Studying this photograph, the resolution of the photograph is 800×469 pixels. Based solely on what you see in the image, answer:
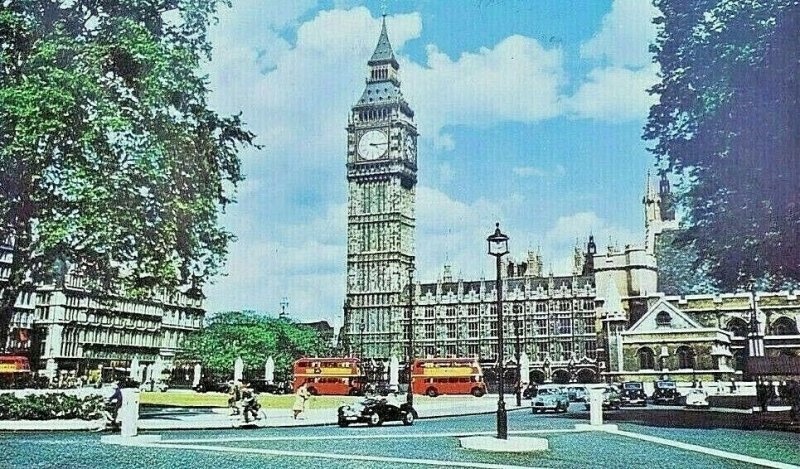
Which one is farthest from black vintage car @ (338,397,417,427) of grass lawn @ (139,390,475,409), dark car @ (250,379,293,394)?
dark car @ (250,379,293,394)

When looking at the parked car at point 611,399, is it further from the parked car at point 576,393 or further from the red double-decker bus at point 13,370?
the red double-decker bus at point 13,370

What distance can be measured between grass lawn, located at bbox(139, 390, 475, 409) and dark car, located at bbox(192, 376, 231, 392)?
0.08 metres

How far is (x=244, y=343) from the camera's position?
15148 mm

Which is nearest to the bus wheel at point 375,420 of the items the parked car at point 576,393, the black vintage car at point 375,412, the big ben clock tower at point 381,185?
the black vintage car at point 375,412

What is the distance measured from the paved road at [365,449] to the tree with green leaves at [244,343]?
1.14 m

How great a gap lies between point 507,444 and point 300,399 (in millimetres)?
4729

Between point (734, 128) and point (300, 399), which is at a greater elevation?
point (734, 128)

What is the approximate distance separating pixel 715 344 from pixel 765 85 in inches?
257

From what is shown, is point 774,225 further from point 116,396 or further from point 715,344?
point 116,396

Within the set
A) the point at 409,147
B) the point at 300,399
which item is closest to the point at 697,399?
the point at 409,147

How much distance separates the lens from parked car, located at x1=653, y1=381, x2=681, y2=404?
1969 centimetres

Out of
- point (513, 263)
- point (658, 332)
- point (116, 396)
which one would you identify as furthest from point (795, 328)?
point (513, 263)

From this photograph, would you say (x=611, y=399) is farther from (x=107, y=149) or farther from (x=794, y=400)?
(x=107, y=149)

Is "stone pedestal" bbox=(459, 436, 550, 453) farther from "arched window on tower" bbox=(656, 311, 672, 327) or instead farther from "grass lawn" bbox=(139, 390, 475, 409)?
"arched window on tower" bbox=(656, 311, 672, 327)
